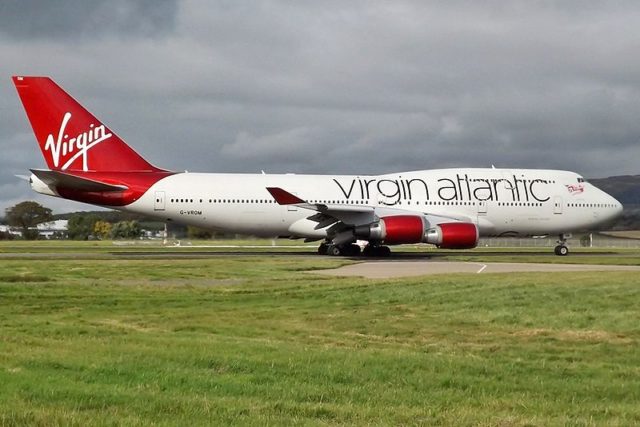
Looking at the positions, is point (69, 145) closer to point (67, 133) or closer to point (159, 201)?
point (67, 133)

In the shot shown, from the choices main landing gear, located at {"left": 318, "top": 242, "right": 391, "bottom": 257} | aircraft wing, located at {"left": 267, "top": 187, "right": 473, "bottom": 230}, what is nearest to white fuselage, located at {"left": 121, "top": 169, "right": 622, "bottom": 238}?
aircraft wing, located at {"left": 267, "top": 187, "right": 473, "bottom": 230}

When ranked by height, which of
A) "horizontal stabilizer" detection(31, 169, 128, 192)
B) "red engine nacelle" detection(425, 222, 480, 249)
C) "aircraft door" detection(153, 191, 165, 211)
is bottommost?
"red engine nacelle" detection(425, 222, 480, 249)

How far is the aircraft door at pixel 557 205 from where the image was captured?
1517 inches

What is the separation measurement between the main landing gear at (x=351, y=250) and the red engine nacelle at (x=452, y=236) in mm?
3720

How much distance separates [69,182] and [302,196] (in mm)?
10551

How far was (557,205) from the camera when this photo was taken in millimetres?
38594

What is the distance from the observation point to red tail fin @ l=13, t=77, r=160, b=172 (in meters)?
34.4

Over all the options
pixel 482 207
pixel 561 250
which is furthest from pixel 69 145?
pixel 561 250

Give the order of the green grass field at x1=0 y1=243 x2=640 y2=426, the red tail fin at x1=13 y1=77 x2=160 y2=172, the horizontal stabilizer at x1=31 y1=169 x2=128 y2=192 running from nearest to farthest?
the green grass field at x1=0 y1=243 x2=640 y2=426 < the horizontal stabilizer at x1=31 y1=169 x2=128 y2=192 < the red tail fin at x1=13 y1=77 x2=160 y2=172

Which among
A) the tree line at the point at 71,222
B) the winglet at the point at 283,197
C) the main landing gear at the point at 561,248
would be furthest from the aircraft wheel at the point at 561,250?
the tree line at the point at 71,222

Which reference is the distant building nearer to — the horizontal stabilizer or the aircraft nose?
the horizontal stabilizer

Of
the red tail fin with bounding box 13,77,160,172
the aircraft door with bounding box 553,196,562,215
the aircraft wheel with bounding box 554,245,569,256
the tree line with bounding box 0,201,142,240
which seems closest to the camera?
the red tail fin with bounding box 13,77,160,172

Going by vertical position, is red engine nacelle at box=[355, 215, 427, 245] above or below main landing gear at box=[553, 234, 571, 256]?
above

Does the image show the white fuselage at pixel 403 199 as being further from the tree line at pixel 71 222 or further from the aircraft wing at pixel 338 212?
the tree line at pixel 71 222
